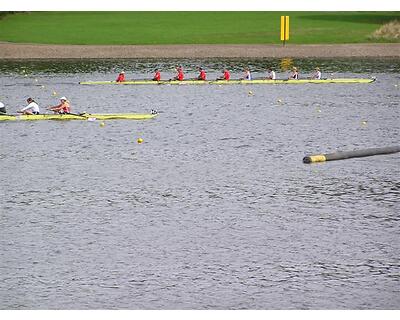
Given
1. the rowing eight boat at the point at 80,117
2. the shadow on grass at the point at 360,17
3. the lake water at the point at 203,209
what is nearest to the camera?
the lake water at the point at 203,209

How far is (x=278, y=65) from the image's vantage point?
79.3m

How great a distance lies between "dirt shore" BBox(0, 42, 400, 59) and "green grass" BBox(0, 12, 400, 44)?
104 inches

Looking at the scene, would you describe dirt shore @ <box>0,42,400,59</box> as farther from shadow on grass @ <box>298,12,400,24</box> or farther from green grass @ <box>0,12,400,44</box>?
shadow on grass @ <box>298,12,400,24</box>

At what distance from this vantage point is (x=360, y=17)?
10756 centimetres

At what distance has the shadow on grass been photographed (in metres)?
103

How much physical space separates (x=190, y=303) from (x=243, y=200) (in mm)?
11240

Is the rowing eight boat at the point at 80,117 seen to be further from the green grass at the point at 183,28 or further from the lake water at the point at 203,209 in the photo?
the green grass at the point at 183,28

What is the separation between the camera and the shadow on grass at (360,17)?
10300cm

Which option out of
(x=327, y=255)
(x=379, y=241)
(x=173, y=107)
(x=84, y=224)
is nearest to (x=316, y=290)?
(x=327, y=255)

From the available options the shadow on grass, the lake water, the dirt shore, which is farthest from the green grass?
the lake water

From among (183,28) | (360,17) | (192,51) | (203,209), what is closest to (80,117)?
(203,209)

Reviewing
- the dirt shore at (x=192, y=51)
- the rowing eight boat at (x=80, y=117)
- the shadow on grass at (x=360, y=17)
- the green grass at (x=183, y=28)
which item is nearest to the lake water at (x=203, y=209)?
the rowing eight boat at (x=80, y=117)

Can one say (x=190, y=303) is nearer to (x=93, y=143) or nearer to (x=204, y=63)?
(x=93, y=143)

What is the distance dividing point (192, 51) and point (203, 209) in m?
54.5
